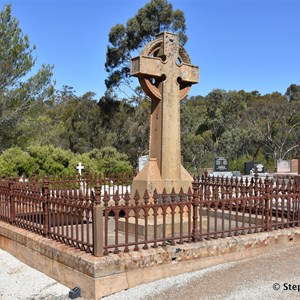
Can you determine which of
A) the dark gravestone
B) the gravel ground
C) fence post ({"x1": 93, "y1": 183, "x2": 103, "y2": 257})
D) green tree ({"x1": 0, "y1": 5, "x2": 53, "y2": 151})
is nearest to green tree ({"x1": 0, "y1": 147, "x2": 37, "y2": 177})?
green tree ({"x1": 0, "y1": 5, "x2": 53, "y2": 151})

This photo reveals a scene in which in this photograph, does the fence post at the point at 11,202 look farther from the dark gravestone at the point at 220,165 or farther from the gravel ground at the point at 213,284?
the dark gravestone at the point at 220,165

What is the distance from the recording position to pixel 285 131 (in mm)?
45875

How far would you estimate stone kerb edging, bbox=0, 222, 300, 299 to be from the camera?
223 inches

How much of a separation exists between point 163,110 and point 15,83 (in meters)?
17.3

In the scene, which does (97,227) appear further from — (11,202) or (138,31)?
(138,31)

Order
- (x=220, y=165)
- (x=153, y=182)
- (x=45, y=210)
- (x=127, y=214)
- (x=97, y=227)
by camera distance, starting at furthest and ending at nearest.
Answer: (x=220, y=165)
(x=153, y=182)
(x=45, y=210)
(x=127, y=214)
(x=97, y=227)

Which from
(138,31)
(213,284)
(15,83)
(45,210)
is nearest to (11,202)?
(45,210)

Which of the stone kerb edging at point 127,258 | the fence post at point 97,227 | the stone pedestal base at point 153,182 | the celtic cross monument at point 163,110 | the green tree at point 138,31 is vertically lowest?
the stone kerb edging at point 127,258

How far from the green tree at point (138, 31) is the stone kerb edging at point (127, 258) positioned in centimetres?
2979

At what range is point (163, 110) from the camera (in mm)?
8172

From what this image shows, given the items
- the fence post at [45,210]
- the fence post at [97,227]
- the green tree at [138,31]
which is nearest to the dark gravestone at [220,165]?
the green tree at [138,31]

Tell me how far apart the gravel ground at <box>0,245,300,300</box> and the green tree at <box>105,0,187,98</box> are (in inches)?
1200

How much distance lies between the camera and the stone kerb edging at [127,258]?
5657mm

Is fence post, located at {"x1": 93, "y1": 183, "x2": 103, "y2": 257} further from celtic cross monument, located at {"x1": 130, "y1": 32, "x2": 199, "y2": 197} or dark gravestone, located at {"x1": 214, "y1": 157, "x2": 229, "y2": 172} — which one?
dark gravestone, located at {"x1": 214, "y1": 157, "x2": 229, "y2": 172}
